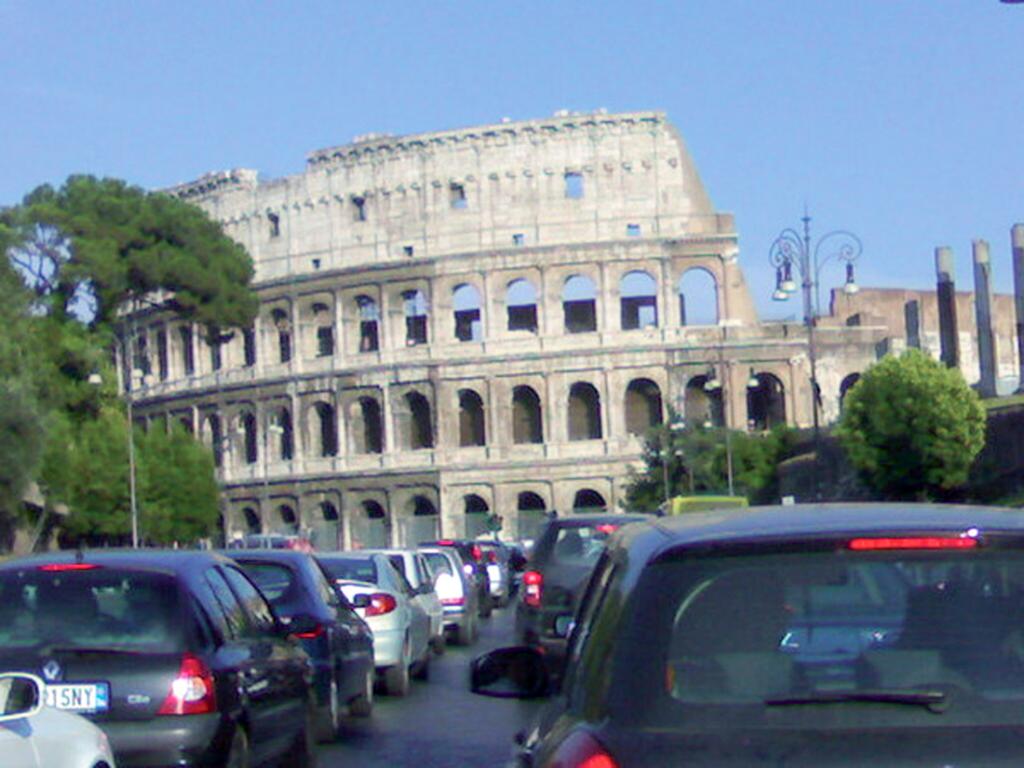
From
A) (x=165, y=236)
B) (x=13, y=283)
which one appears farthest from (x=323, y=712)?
(x=165, y=236)

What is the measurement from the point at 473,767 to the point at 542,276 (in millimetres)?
61608

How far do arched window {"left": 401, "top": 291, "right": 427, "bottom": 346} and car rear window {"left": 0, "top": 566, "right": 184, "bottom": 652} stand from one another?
65.4m

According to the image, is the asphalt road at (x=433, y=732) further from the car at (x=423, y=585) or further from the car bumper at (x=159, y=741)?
the car bumper at (x=159, y=741)

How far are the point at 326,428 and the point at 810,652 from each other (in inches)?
2897

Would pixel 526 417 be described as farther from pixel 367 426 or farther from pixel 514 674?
pixel 514 674

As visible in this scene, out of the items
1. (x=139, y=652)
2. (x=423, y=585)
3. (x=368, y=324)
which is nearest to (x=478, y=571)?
(x=423, y=585)

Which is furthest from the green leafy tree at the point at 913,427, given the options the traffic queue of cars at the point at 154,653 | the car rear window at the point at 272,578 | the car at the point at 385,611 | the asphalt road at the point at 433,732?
the traffic queue of cars at the point at 154,653

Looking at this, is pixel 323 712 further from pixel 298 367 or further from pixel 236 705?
pixel 298 367

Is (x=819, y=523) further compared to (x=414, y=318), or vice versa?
(x=414, y=318)

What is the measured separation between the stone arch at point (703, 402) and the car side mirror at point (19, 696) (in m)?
65.5

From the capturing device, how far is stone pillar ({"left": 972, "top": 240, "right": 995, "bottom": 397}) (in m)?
51.4

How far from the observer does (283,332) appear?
255 feet

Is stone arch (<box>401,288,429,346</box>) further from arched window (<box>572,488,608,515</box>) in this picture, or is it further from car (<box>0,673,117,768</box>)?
car (<box>0,673,117,768</box>)

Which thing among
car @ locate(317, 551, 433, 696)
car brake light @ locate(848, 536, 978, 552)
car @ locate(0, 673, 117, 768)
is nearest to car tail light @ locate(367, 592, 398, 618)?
car @ locate(317, 551, 433, 696)
